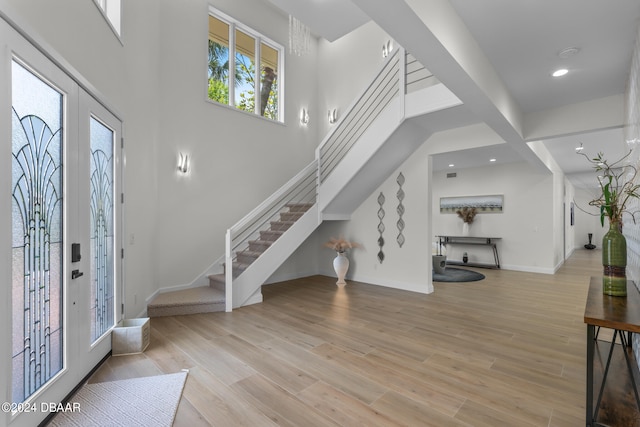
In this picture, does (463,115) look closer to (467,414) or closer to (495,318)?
(495,318)

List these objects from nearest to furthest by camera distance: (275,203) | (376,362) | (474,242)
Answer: (376,362) → (275,203) → (474,242)

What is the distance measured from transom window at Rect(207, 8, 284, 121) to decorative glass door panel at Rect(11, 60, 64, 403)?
3.79 metres

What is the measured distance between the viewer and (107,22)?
9.59 feet

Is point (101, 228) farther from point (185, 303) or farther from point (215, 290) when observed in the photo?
point (215, 290)

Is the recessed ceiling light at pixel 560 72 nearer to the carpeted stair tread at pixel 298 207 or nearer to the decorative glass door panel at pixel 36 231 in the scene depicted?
the carpeted stair tread at pixel 298 207

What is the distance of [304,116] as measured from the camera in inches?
282

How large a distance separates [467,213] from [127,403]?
874 centimetres

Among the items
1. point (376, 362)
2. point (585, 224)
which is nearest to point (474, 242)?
point (376, 362)

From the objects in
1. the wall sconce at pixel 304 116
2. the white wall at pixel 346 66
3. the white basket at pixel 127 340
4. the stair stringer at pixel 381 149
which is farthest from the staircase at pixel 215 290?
the white wall at pixel 346 66

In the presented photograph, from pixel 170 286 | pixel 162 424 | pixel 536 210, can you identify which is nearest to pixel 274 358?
pixel 162 424

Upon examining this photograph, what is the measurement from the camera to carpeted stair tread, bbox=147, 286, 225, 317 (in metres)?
4.15

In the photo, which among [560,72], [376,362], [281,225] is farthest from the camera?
[281,225]

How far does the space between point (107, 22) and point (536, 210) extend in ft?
29.6

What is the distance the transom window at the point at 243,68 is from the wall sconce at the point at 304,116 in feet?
1.93
